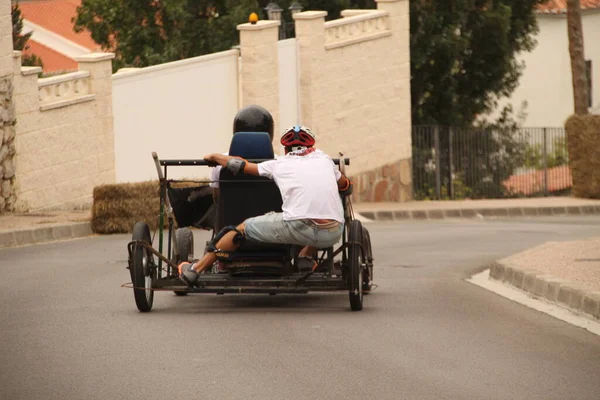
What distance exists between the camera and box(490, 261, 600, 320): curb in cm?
1255

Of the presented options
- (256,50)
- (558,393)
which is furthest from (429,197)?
(558,393)

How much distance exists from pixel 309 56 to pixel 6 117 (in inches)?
312

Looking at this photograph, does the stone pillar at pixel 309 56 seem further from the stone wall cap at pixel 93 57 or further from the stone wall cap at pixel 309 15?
the stone wall cap at pixel 93 57

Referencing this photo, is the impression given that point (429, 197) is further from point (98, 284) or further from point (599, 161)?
point (98, 284)

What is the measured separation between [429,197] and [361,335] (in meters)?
23.1

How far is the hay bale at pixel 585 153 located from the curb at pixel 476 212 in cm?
193

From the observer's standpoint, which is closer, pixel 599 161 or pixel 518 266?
pixel 518 266

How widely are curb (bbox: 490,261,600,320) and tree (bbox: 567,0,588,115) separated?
20.7m

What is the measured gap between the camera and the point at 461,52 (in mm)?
35188

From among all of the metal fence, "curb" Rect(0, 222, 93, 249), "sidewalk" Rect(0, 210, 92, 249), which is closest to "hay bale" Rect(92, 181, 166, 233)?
"curb" Rect(0, 222, 93, 249)

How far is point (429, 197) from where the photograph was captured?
34.1 meters

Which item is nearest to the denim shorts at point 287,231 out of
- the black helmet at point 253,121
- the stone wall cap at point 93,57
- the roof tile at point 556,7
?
the black helmet at point 253,121

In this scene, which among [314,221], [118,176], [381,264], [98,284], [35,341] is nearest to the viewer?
[35,341]

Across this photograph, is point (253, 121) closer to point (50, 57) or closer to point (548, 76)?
point (548, 76)
